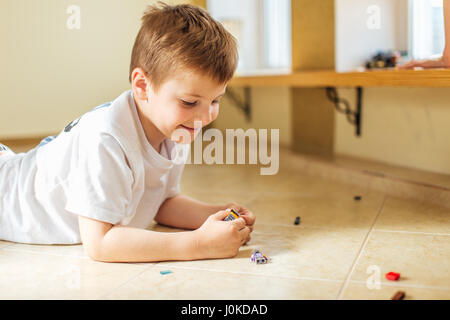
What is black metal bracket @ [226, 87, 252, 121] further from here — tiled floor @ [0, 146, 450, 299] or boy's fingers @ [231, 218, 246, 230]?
boy's fingers @ [231, 218, 246, 230]

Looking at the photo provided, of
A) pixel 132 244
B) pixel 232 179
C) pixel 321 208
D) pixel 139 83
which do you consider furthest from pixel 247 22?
pixel 132 244

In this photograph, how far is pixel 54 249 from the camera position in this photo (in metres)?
1.25

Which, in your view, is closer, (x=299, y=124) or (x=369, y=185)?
(x=369, y=185)

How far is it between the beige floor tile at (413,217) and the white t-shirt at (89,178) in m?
0.64

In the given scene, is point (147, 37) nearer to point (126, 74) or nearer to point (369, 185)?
point (126, 74)

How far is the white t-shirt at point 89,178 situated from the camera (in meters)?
1.10

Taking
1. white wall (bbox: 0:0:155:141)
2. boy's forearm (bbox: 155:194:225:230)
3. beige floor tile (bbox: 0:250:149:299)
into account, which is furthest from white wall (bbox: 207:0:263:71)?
beige floor tile (bbox: 0:250:149:299)

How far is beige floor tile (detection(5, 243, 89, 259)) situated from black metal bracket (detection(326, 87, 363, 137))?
4.63 ft

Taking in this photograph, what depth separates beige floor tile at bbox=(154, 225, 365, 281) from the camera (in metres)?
1.06

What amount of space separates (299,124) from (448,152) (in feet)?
2.88

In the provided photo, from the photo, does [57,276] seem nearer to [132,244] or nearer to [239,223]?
[132,244]

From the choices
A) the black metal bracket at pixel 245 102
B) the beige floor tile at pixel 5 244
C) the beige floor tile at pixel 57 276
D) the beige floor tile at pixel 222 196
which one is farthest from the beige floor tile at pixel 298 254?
the black metal bracket at pixel 245 102

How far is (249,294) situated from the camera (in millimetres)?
937

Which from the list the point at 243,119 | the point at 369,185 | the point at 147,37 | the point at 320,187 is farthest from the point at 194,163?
the point at 147,37
